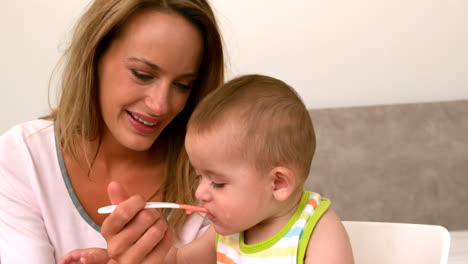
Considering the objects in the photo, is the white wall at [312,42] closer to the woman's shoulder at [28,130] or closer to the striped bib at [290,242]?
the woman's shoulder at [28,130]

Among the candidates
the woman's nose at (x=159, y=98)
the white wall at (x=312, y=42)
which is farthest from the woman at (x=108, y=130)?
the white wall at (x=312, y=42)

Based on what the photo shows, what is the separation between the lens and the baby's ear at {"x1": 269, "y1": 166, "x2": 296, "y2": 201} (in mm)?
1076

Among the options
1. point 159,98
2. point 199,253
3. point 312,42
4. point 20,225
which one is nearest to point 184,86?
point 159,98

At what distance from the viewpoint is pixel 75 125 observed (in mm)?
1597

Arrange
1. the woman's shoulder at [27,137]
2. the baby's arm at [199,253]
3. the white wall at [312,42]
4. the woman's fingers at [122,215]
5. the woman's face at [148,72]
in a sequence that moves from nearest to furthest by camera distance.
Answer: the woman's fingers at [122,215], the baby's arm at [199,253], the woman's face at [148,72], the woman's shoulder at [27,137], the white wall at [312,42]

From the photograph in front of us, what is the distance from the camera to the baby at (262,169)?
1072 millimetres

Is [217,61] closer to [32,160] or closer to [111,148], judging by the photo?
[111,148]

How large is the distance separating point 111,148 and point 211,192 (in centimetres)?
67

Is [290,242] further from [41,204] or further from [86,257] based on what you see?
[41,204]

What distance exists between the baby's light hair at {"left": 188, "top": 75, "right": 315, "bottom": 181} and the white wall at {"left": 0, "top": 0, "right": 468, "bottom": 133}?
1695 mm

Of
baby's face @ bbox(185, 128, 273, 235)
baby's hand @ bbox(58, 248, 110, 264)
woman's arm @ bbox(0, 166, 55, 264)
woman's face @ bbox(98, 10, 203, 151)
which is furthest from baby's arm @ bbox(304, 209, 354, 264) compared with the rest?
woman's arm @ bbox(0, 166, 55, 264)

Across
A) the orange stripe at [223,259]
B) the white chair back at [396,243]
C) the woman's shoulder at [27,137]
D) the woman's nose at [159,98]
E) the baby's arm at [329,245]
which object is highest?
the woman's nose at [159,98]

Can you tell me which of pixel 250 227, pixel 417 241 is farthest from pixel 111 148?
pixel 417 241

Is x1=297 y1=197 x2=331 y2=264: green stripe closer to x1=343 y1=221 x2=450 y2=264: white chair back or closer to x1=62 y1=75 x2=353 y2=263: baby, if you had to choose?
x1=62 y1=75 x2=353 y2=263: baby
